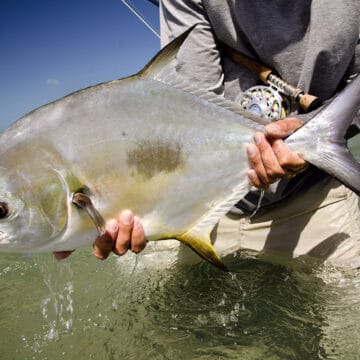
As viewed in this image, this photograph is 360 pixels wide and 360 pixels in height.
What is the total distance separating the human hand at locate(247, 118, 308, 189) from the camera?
1.78 m

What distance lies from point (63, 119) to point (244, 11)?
1.25 meters

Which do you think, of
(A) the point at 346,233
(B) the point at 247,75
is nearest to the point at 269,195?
(A) the point at 346,233

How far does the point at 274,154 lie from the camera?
1.80 meters

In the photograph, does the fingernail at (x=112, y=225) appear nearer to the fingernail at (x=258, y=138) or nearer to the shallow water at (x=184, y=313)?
the fingernail at (x=258, y=138)

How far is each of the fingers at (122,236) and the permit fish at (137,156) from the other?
0.03 meters

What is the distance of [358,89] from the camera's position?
1.69 meters

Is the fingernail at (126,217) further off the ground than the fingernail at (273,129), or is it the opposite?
the fingernail at (126,217)

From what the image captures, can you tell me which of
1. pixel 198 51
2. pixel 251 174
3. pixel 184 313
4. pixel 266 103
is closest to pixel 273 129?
pixel 251 174

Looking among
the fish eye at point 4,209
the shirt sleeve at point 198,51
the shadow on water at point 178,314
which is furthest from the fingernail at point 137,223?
the shirt sleeve at point 198,51

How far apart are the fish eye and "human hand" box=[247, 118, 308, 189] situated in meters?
0.99

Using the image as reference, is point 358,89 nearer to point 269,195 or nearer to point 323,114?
point 323,114

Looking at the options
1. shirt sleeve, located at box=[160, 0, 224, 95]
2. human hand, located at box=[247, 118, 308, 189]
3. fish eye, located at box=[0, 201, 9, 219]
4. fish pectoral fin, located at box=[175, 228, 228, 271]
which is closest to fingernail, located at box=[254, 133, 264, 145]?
human hand, located at box=[247, 118, 308, 189]

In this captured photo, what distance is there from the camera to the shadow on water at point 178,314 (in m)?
2.27

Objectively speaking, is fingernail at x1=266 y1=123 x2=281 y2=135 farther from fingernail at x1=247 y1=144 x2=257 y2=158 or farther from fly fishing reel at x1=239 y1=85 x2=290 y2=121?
fly fishing reel at x1=239 y1=85 x2=290 y2=121
